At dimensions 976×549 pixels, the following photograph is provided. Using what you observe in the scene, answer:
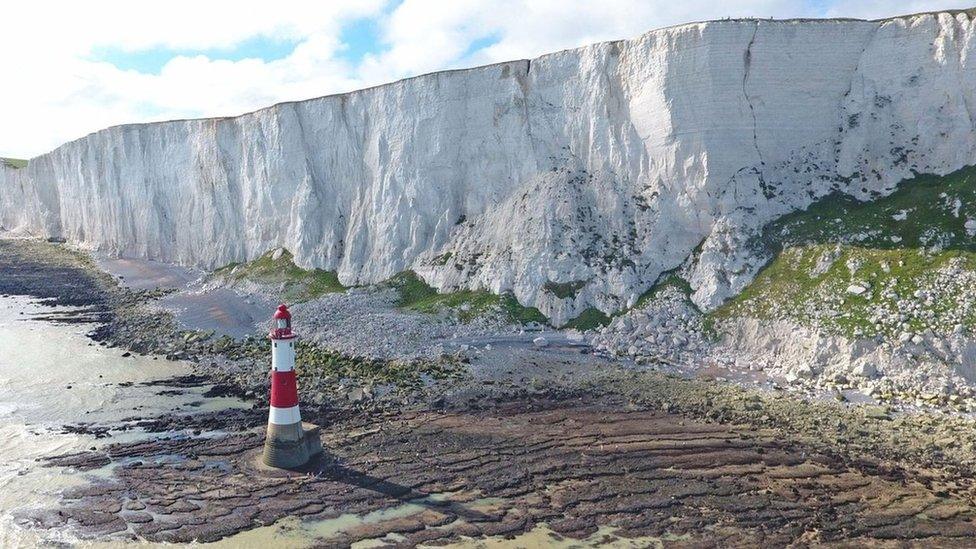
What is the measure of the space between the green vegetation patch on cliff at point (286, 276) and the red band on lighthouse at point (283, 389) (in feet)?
71.4

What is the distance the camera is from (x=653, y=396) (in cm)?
2070

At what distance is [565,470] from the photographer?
1568 centimetres

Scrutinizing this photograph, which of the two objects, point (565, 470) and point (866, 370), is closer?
point (565, 470)

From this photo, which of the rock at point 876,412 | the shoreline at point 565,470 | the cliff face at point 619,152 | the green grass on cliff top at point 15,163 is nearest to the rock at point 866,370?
the rock at point 876,412

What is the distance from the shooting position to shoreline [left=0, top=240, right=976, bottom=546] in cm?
1335

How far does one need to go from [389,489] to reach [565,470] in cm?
444

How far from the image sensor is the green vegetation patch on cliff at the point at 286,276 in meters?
38.4

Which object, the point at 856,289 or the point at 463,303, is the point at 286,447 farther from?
the point at 856,289

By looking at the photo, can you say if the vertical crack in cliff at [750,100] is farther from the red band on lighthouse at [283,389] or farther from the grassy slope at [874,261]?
the red band on lighthouse at [283,389]

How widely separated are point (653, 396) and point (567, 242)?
40.5ft

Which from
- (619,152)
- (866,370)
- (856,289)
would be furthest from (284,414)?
(619,152)

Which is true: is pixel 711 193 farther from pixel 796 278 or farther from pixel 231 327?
pixel 231 327

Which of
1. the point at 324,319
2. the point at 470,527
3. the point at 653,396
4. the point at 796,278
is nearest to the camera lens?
the point at 470,527

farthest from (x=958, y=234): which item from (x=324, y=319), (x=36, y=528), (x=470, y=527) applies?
(x=36, y=528)
